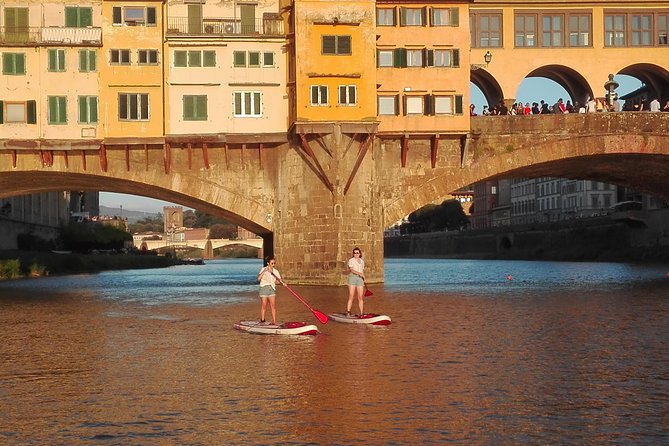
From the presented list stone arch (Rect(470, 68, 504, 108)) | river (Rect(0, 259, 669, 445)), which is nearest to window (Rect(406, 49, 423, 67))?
stone arch (Rect(470, 68, 504, 108))

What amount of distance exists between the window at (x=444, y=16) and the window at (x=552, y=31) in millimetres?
7321

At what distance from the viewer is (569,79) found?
2938 inches

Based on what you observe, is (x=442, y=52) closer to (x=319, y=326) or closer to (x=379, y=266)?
(x=379, y=266)

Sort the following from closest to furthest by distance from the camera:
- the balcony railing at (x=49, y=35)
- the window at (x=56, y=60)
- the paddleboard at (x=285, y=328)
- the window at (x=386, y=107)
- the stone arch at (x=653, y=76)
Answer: the paddleboard at (x=285, y=328) < the balcony railing at (x=49, y=35) < the window at (x=56, y=60) < the window at (x=386, y=107) < the stone arch at (x=653, y=76)

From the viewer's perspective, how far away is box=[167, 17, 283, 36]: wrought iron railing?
66.3 metres

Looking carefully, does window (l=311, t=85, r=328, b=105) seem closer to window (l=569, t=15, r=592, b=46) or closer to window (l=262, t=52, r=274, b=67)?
window (l=262, t=52, r=274, b=67)

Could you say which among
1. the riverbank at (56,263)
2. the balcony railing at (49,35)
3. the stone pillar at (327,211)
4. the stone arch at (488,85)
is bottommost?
the riverbank at (56,263)

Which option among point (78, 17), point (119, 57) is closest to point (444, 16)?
point (119, 57)

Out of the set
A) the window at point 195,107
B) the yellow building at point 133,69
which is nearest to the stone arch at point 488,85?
the window at point 195,107

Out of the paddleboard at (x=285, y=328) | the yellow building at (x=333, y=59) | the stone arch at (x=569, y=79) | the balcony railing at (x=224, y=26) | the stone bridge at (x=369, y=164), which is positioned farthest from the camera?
the stone arch at (x=569, y=79)

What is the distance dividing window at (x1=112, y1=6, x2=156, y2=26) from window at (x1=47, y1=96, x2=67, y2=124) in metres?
5.85

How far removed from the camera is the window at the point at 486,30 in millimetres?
71000

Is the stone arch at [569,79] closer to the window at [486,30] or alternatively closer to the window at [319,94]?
the window at [486,30]

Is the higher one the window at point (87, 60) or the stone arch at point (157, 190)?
the window at point (87, 60)
